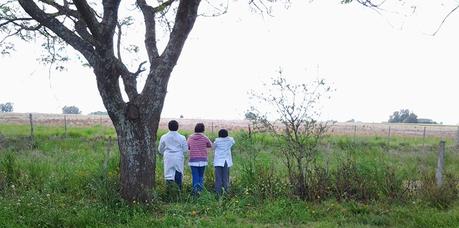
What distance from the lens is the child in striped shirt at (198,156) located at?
962 cm

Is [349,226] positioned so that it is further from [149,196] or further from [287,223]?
[149,196]

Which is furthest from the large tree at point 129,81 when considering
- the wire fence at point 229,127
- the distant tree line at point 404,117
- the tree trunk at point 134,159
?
the distant tree line at point 404,117

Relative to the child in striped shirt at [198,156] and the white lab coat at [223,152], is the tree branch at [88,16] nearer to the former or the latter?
Answer: the child in striped shirt at [198,156]

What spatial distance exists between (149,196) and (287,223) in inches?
98.0

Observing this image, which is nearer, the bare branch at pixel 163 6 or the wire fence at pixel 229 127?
the bare branch at pixel 163 6

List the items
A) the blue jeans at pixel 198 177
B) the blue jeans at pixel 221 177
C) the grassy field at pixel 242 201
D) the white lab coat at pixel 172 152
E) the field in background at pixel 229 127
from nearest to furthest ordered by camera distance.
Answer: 1. the grassy field at pixel 242 201
2. the white lab coat at pixel 172 152
3. the blue jeans at pixel 198 177
4. the blue jeans at pixel 221 177
5. the field in background at pixel 229 127

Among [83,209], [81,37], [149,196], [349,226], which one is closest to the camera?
[349,226]

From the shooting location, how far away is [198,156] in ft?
31.7

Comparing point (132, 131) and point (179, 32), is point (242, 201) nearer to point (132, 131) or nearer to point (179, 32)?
point (132, 131)

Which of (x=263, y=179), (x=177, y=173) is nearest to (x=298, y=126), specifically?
(x=263, y=179)

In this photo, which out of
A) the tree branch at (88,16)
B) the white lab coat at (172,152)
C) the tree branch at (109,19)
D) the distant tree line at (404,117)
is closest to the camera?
the tree branch at (88,16)

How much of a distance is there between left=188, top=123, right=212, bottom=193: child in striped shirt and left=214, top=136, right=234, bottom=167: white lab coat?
194 millimetres

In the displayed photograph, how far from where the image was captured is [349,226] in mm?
7348

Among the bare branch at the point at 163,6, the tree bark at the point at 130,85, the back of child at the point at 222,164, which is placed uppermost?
the bare branch at the point at 163,6
